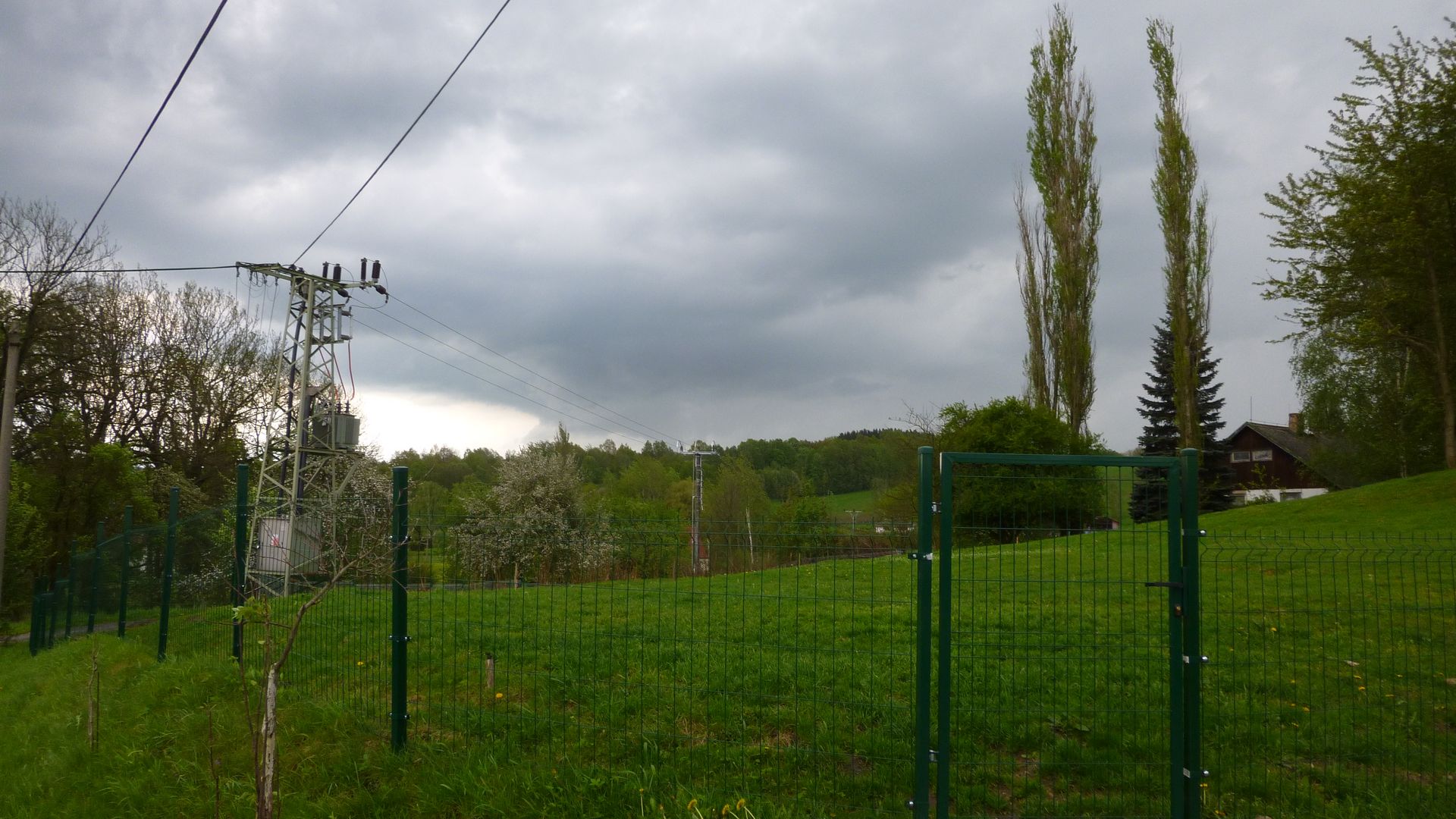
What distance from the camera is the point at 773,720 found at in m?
5.41

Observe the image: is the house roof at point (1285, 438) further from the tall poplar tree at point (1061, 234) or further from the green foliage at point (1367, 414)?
the tall poplar tree at point (1061, 234)

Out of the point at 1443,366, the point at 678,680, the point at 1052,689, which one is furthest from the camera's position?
the point at 1443,366

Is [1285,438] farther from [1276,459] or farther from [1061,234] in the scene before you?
[1061,234]

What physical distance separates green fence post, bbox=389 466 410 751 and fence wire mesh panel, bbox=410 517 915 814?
5.9 inches

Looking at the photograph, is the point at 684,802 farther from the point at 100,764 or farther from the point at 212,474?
the point at 212,474

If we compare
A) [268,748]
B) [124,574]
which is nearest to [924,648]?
[268,748]

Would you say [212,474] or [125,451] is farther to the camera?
[212,474]

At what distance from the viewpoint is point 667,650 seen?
706cm

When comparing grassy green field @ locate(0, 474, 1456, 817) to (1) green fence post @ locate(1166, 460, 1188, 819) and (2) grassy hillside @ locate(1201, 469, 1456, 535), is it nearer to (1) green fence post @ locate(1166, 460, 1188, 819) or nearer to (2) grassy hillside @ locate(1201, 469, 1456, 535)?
(1) green fence post @ locate(1166, 460, 1188, 819)

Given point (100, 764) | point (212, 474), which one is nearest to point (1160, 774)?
point (100, 764)

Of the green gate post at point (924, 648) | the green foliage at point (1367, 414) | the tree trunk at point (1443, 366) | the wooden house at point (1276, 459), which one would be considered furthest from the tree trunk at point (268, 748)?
the wooden house at point (1276, 459)

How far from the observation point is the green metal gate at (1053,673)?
4.10m

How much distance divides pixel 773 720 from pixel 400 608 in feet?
7.61

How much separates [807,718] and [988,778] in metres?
1.13
